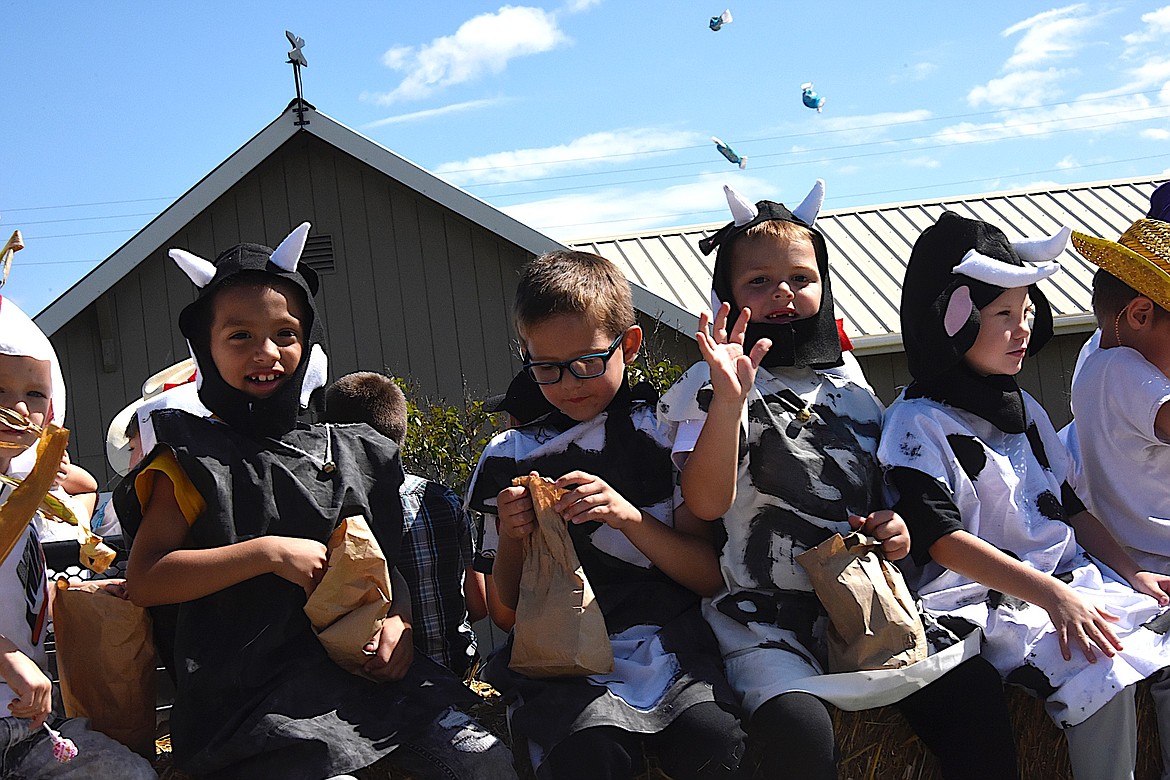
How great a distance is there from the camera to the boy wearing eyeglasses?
2.91m

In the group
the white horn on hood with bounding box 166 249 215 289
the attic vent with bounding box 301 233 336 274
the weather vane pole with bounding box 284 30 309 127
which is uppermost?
the weather vane pole with bounding box 284 30 309 127

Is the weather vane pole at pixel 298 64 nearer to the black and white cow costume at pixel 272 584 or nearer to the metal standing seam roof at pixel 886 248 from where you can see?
the metal standing seam roof at pixel 886 248

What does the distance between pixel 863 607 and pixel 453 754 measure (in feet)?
3.78

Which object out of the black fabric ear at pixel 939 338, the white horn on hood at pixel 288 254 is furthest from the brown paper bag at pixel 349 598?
the black fabric ear at pixel 939 338

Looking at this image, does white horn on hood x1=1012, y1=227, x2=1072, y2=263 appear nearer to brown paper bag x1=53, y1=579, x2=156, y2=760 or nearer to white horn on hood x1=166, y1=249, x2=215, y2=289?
white horn on hood x1=166, y1=249, x2=215, y2=289

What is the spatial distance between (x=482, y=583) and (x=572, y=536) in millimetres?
672

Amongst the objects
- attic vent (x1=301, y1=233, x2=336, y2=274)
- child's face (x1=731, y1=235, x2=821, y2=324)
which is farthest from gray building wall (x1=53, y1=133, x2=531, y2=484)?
child's face (x1=731, y1=235, x2=821, y2=324)

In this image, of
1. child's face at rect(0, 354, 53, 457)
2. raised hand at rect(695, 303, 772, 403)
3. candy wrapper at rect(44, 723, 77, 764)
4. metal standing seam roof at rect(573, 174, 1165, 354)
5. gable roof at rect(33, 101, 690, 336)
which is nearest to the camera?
candy wrapper at rect(44, 723, 77, 764)

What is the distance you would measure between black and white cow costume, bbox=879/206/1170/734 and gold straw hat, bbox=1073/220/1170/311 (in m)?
0.40

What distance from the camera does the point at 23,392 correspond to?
130 inches

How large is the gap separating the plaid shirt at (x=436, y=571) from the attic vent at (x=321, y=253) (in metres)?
8.06

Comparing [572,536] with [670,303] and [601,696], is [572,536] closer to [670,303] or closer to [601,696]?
[601,696]

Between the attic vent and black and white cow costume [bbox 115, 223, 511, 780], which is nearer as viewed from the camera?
black and white cow costume [bbox 115, 223, 511, 780]

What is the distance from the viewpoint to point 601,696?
295 cm
